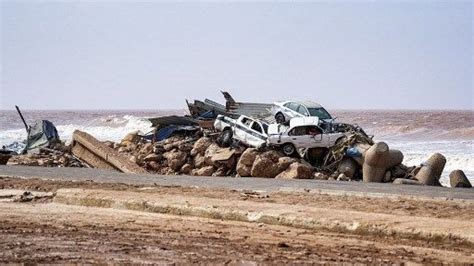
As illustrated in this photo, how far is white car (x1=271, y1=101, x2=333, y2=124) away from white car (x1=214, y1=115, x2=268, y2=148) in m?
1.54

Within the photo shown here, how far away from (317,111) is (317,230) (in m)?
20.7

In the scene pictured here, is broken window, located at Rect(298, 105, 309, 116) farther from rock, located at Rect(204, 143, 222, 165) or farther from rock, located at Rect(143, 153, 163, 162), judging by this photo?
A: rock, located at Rect(143, 153, 163, 162)

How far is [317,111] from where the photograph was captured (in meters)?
30.4

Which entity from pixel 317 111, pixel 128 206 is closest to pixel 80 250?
pixel 128 206

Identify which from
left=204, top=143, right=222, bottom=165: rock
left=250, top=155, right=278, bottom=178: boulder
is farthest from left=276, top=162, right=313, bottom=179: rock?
left=204, top=143, right=222, bottom=165: rock

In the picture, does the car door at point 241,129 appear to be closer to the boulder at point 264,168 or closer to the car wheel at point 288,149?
the car wheel at point 288,149

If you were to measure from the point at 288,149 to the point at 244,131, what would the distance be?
2.54 m

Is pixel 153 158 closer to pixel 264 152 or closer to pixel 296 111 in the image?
pixel 264 152

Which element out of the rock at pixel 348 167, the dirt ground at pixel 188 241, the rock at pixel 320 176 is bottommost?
the rock at pixel 320 176

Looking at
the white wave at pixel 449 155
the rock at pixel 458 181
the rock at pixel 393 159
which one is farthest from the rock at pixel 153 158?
the rock at pixel 458 181

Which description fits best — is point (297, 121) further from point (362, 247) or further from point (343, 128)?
point (362, 247)

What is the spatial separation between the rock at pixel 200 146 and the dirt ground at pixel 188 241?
51.5 ft

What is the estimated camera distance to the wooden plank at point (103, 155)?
2389 cm

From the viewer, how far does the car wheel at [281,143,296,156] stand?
2628 centimetres
